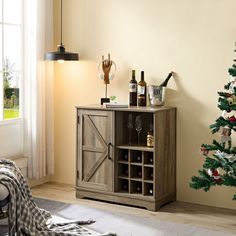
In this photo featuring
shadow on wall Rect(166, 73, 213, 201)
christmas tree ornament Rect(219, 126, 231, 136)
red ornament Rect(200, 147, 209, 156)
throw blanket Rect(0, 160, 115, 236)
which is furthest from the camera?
shadow on wall Rect(166, 73, 213, 201)

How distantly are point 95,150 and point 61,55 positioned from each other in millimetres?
1044

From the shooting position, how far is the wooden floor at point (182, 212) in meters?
4.47

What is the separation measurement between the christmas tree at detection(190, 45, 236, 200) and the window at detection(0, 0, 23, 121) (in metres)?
2.09

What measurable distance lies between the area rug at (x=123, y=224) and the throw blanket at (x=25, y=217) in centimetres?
18

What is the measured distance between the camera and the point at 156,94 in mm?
5008

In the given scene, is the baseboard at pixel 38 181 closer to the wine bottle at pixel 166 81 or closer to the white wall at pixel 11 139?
the white wall at pixel 11 139

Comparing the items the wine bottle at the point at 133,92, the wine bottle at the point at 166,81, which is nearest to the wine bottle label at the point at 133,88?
the wine bottle at the point at 133,92

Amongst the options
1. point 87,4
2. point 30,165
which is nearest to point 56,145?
point 30,165

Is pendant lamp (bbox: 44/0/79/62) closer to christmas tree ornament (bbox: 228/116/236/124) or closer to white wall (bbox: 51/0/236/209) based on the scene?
white wall (bbox: 51/0/236/209)

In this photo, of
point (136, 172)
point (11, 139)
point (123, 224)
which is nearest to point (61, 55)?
point (11, 139)

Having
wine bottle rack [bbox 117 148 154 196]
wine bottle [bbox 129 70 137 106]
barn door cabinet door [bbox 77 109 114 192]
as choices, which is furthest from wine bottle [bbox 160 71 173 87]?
wine bottle rack [bbox 117 148 154 196]

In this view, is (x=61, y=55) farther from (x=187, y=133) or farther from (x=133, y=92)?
(x=187, y=133)

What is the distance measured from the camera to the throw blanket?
12.4 feet

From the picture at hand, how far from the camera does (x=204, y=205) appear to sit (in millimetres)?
5012
